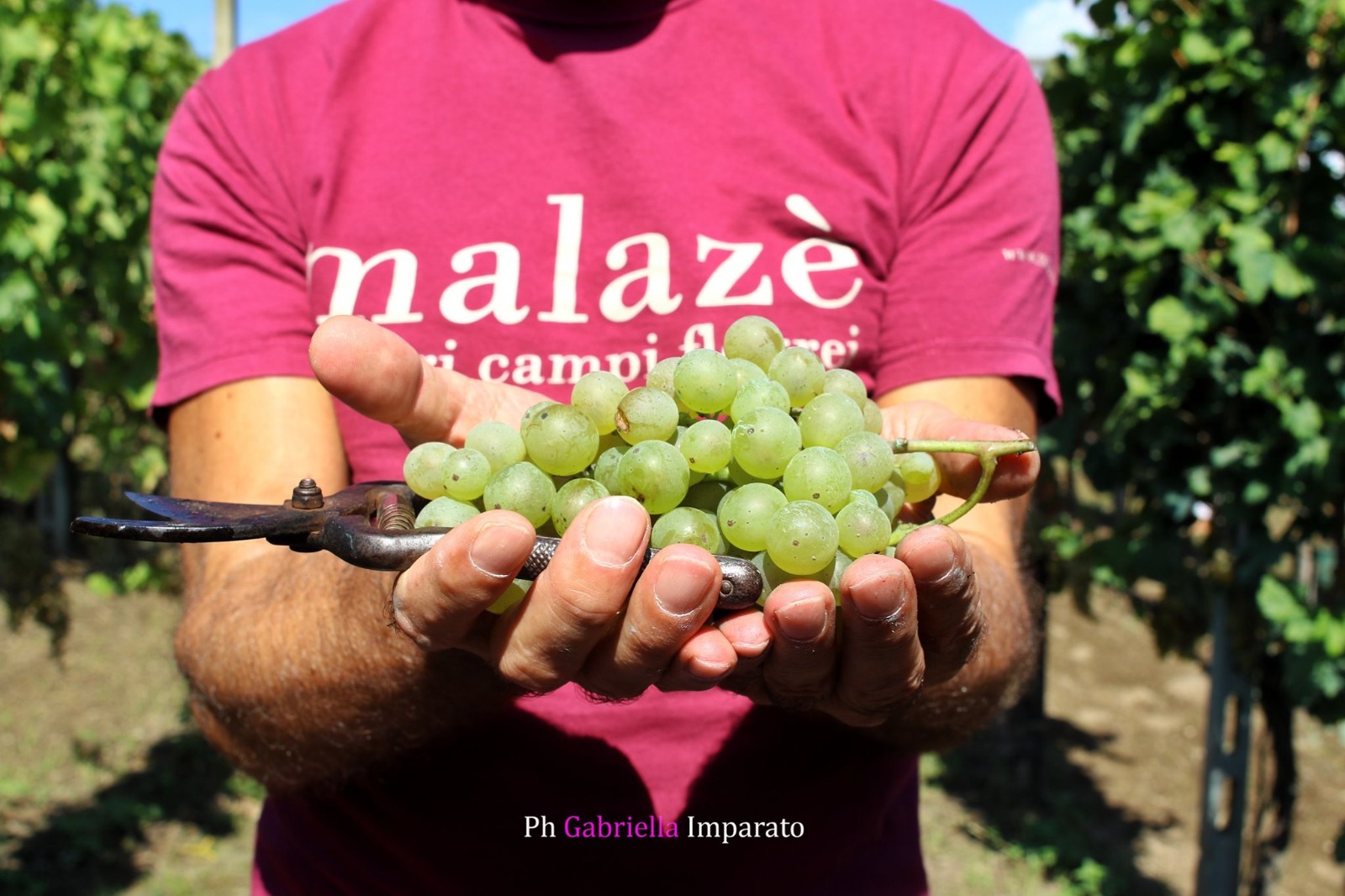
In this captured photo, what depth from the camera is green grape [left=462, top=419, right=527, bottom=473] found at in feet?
4.23

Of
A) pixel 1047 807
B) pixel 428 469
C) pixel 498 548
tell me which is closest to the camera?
pixel 498 548

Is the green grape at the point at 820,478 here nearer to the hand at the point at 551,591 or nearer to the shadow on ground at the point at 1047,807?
the hand at the point at 551,591

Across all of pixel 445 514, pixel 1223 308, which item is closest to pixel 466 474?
pixel 445 514

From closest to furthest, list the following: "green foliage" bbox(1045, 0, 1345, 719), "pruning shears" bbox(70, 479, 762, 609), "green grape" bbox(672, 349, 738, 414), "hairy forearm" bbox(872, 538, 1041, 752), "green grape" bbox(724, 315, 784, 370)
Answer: "pruning shears" bbox(70, 479, 762, 609) → "green grape" bbox(672, 349, 738, 414) → "green grape" bbox(724, 315, 784, 370) → "hairy forearm" bbox(872, 538, 1041, 752) → "green foliage" bbox(1045, 0, 1345, 719)

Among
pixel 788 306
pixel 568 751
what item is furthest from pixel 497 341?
pixel 568 751

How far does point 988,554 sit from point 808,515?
0.64 m

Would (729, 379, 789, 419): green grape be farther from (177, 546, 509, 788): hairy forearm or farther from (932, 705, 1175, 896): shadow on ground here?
(932, 705, 1175, 896): shadow on ground

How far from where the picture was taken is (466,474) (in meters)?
1.26

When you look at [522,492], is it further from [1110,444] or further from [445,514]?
[1110,444]

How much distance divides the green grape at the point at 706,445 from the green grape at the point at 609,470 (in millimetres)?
79

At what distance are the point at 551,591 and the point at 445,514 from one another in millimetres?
206

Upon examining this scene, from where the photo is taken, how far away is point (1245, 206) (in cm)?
402

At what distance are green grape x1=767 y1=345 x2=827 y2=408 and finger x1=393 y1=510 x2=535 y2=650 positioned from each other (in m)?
0.41

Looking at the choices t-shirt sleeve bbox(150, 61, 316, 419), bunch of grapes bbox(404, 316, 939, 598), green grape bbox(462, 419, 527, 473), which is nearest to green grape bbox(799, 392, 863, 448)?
bunch of grapes bbox(404, 316, 939, 598)
